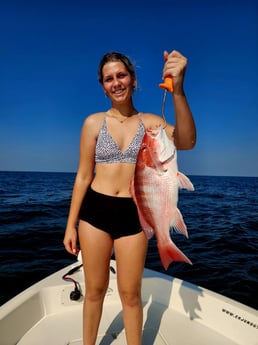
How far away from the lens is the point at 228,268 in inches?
320

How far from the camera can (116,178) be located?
9.21 ft

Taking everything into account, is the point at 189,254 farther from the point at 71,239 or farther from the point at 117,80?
the point at 117,80

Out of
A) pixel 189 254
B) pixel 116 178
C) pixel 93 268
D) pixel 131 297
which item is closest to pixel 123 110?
pixel 116 178

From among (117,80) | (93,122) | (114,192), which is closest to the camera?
(117,80)

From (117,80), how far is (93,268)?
181 cm

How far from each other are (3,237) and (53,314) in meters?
7.60

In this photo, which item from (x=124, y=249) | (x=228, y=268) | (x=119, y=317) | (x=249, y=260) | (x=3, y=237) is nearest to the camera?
(x=124, y=249)

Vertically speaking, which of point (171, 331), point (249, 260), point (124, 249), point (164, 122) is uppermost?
point (164, 122)

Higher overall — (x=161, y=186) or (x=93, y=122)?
(x=93, y=122)

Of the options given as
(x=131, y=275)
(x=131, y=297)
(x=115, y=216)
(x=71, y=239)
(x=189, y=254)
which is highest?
(x=115, y=216)

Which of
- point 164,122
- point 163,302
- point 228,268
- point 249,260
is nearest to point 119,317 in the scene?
point 163,302

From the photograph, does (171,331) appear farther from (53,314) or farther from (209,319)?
(53,314)

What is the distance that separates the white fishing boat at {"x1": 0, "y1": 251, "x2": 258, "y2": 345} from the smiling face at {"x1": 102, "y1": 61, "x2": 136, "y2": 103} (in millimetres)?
2825

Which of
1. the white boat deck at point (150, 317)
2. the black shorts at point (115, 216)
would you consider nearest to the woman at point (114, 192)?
the black shorts at point (115, 216)
